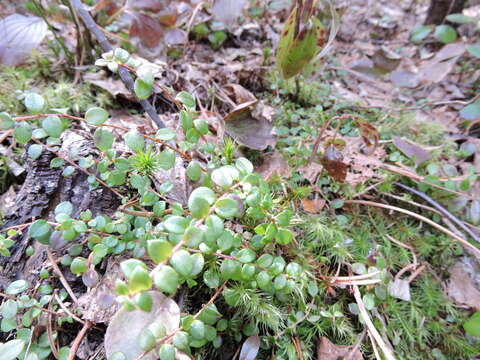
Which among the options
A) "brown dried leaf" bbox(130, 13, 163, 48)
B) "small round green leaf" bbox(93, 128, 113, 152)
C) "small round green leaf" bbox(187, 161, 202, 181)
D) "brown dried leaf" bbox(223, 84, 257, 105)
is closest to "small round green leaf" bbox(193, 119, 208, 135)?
"small round green leaf" bbox(187, 161, 202, 181)

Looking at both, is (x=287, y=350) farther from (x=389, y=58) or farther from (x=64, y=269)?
(x=389, y=58)

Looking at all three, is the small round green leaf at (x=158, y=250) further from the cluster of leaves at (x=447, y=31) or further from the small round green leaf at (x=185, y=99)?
the cluster of leaves at (x=447, y=31)

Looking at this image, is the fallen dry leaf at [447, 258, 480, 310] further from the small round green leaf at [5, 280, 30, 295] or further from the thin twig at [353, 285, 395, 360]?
the small round green leaf at [5, 280, 30, 295]

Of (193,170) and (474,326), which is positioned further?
(474,326)

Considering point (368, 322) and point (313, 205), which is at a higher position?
point (313, 205)

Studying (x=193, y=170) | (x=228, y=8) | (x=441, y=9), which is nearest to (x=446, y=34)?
(x=441, y=9)

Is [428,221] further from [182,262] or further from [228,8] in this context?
[228,8]

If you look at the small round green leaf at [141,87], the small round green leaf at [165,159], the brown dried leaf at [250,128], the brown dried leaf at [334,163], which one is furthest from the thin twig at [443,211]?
the small round green leaf at [141,87]
